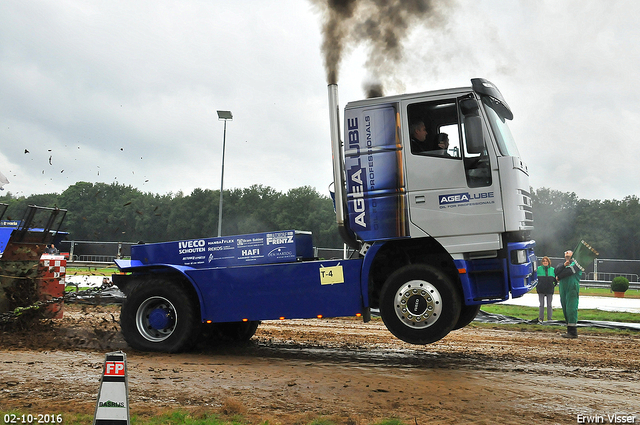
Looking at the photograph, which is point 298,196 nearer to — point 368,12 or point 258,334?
point 258,334

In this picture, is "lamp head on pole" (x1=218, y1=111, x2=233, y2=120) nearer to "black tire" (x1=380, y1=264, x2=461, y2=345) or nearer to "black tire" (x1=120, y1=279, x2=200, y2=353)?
"black tire" (x1=120, y1=279, x2=200, y2=353)

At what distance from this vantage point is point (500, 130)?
698cm

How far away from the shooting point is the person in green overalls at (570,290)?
11.6 meters

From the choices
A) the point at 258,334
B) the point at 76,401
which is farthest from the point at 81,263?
the point at 76,401

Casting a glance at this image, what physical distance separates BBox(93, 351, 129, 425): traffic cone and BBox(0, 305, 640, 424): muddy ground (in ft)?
4.75

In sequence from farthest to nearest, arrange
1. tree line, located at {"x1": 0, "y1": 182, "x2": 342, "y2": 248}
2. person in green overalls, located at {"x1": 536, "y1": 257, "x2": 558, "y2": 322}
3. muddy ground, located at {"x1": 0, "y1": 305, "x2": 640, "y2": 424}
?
tree line, located at {"x1": 0, "y1": 182, "x2": 342, "y2": 248} → person in green overalls, located at {"x1": 536, "y1": 257, "x2": 558, "y2": 322} → muddy ground, located at {"x1": 0, "y1": 305, "x2": 640, "y2": 424}

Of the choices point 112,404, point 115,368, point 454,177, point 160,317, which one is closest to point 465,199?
point 454,177

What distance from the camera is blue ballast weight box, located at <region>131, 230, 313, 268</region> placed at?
776 centimetres

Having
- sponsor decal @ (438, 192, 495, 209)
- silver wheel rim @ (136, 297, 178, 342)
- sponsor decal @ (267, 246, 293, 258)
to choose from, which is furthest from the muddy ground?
sponsor decal @ (438, 192, 495, 209)

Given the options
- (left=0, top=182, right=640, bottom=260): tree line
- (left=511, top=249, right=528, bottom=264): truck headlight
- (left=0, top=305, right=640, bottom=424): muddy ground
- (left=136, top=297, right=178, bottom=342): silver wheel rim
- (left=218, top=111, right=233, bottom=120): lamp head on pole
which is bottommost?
(left=0, top=305, right=640, bottom=424): muddy ground

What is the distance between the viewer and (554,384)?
21.3 feet

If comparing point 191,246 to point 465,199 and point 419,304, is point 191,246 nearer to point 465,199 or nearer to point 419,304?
point 419,304

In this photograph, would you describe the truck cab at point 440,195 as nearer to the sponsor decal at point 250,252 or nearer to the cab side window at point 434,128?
the cab side window at point 434,128

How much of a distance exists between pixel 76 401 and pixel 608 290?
2925 centimetres
